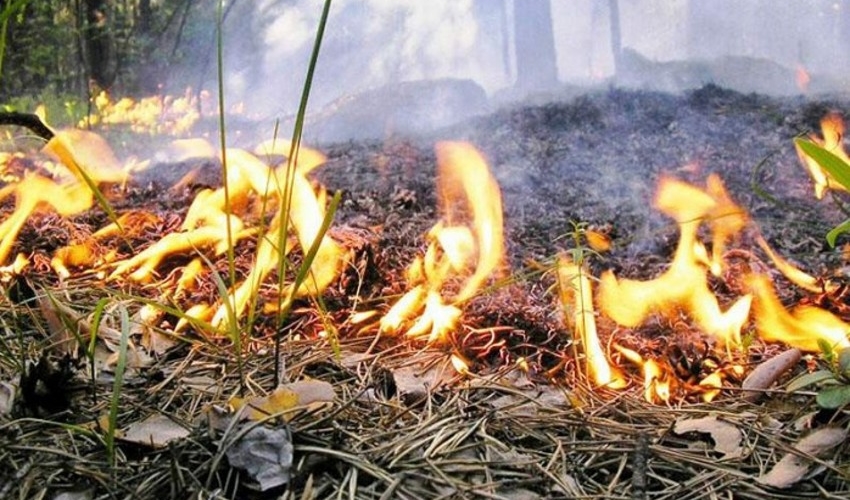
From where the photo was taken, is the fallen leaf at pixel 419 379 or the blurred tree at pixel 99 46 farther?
the blurred tree at pixel 99 46

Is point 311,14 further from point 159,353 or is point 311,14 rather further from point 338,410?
point 338,410

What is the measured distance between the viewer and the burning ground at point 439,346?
2.95ft

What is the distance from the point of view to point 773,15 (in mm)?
4367

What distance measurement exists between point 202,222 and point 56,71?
327cm

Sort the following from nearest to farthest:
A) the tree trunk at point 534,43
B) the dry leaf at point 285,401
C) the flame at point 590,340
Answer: the dry leaf at point 285,401
the flame at point 590,340
the tree trunk at point 534,43

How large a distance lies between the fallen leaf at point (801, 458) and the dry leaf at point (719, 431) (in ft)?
0.20

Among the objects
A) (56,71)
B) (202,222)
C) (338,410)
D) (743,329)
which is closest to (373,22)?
(56,71)

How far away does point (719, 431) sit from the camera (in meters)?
1.02

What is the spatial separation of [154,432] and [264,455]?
200 mm

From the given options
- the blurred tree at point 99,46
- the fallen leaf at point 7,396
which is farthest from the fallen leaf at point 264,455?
the blurred tree at point 99,46

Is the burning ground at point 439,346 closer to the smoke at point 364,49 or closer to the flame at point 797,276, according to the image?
the flame at point 797,276

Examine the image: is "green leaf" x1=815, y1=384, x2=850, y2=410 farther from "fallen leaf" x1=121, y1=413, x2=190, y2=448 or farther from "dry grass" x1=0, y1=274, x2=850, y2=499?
"fallen leaf" x1=121, y1=413, x2=190, y2=448

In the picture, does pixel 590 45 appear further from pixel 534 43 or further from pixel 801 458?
pixel 801 458

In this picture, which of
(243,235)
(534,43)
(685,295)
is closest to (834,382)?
(685,295)
